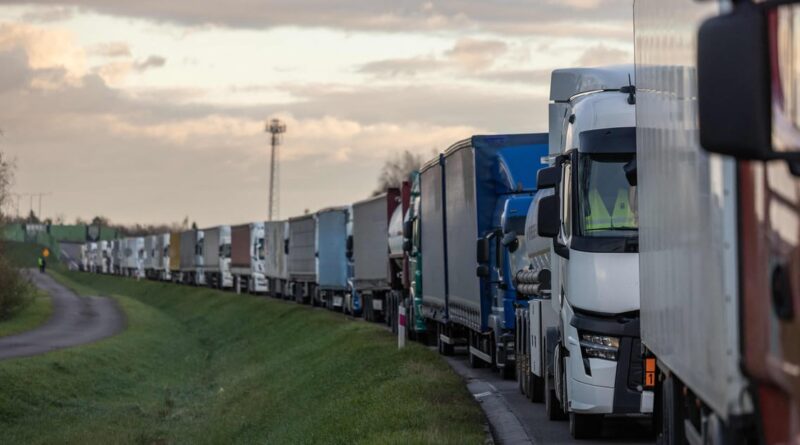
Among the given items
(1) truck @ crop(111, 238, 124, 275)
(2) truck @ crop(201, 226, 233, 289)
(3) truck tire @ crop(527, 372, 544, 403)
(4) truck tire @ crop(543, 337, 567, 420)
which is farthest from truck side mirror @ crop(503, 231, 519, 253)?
(1) truck @ crop(111, 238, 124, 275)

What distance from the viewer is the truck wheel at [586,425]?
14266 mm

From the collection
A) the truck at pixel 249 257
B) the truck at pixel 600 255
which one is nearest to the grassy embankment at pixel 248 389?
the truck at pixel 600 255

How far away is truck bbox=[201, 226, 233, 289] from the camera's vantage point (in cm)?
8956

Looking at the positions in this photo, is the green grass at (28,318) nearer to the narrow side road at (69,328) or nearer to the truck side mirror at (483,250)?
the narrow side road at (69,328)

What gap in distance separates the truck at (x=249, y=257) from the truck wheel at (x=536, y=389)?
197 feet

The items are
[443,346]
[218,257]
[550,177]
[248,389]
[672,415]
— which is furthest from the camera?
[218,257]

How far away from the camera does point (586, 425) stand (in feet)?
46.9

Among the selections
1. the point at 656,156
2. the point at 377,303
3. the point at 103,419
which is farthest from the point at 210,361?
the point at 656,156

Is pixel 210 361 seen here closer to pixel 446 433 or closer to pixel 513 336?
pixel 513 336

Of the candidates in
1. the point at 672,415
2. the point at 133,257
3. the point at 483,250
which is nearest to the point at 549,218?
the point at 672,415

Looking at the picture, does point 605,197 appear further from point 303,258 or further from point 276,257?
point 276,257

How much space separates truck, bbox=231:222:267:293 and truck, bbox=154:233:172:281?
33.7m

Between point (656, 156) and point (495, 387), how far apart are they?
12932mm

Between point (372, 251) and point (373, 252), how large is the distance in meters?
0.22
